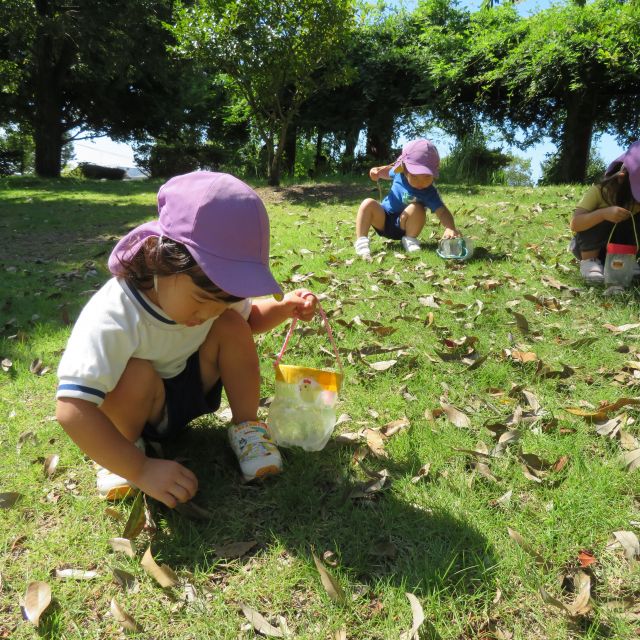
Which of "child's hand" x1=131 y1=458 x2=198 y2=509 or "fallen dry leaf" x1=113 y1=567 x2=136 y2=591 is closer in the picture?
"fallen dry leaf" x1=113 y1=567 x2=136 y2=591

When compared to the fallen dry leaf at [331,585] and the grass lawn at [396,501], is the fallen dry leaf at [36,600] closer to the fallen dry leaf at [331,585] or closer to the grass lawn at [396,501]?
the grass lawn at [396,501]

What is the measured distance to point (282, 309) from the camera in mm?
1979

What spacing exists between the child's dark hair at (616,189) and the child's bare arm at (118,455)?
335 cm

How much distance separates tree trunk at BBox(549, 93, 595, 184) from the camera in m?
10.3

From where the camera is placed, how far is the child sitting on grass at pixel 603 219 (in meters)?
3.53

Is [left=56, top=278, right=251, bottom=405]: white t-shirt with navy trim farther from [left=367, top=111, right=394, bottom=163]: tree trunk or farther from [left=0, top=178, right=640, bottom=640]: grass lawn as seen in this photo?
[left=367, top=111, right=394, bottom=163]: tree trunk

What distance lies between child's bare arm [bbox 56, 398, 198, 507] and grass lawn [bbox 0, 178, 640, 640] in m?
0.12

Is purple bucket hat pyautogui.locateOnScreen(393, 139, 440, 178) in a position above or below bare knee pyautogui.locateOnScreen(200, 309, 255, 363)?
above

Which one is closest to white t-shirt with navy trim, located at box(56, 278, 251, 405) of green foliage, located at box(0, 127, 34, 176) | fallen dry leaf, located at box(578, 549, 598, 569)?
fallen dry leaf, located at box(578, 549, 598, 569)

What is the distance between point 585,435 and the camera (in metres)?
1.98

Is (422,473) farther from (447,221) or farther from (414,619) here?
(447,221)

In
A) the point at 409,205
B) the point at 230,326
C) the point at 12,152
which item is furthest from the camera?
the point at 12,152

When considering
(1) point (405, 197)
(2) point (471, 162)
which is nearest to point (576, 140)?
(2) point (471, 162)

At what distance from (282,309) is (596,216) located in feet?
8.62
